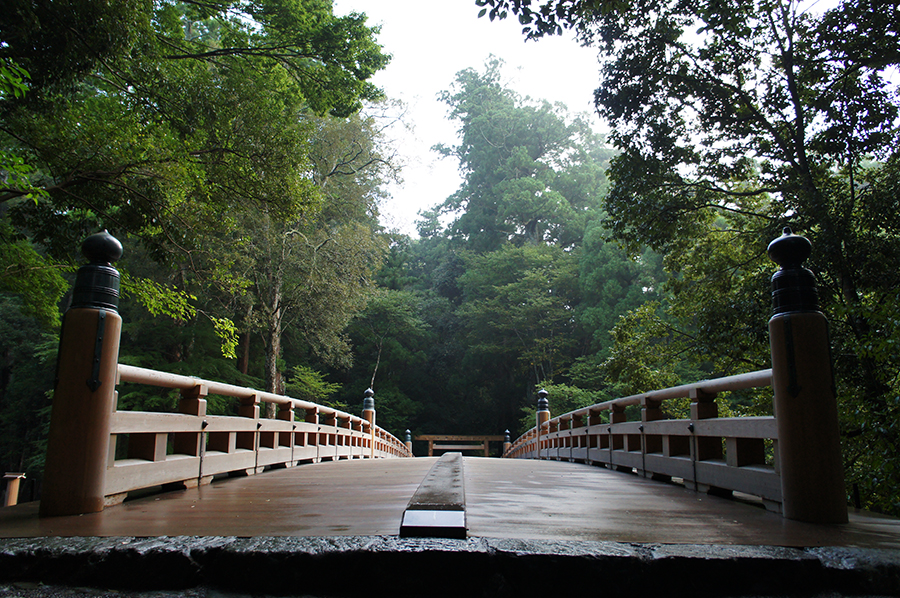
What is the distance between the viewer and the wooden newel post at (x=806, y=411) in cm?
200

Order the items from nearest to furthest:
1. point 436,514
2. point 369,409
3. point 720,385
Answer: point 436,514 → point 720,385 → point 369,409

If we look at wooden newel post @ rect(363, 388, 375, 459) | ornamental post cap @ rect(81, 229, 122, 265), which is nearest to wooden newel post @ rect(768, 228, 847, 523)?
ornamental post cap @ rect(81, 229, 122, 265)

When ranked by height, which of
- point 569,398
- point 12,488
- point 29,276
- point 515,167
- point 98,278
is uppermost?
point 515,167

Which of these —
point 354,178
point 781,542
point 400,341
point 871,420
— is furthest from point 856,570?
point 400,341

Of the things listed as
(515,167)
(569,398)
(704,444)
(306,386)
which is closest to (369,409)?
(704,444)

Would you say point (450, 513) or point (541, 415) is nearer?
point (450, 513)

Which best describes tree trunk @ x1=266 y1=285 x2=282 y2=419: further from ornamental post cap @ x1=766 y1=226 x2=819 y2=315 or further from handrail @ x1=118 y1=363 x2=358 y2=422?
ornamental post cap @ x1=766 y1=226 x2=819 y2=315

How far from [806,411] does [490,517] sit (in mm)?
1270

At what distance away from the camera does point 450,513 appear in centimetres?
173

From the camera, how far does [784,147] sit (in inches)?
263

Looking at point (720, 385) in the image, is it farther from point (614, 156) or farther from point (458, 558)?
point (614, 156)

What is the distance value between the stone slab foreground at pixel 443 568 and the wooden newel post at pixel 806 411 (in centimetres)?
53

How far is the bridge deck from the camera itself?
172 centimetres

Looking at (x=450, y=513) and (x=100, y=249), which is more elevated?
(x=100, y=249)
